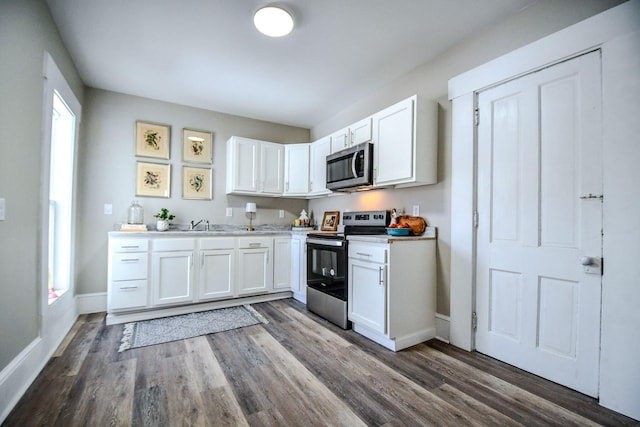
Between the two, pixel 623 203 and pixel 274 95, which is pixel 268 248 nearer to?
pixel 274 95

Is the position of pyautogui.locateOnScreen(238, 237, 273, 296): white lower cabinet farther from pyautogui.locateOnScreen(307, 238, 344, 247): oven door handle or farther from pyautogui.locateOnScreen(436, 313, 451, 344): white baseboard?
pyautogui.locateOnScreen(436, 313, 451, 344): white baseboard

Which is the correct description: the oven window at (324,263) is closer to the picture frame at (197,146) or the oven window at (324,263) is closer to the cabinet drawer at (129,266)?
the cabinet drawer at (129,266)

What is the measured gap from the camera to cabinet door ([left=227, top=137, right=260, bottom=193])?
3.82 metres

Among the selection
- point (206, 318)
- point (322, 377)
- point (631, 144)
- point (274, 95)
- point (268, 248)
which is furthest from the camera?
point (268, 248)

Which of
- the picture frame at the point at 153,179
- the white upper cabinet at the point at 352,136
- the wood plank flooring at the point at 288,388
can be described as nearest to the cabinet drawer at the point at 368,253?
the wood plank flooring at the point at 288,388

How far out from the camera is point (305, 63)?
9.03ft

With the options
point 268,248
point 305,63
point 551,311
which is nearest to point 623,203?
point 551,311

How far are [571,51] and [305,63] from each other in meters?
2.00

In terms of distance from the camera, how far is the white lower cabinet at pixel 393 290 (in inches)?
91.9

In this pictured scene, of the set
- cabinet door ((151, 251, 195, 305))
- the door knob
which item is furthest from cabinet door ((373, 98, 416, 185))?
cabinet door ((151, 251, 195, 305))

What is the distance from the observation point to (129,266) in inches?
116

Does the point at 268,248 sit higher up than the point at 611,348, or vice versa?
the point at 268,248

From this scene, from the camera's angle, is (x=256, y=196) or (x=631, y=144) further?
(x=256, y=196)

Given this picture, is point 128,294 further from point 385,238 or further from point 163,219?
point 385,238
